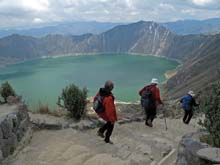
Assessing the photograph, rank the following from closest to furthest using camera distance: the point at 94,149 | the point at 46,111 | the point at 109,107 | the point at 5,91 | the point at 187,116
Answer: the point at 94,149 < the point at 109,107 < the point at 5,91 < the point at 46,111 < the point at 187,116

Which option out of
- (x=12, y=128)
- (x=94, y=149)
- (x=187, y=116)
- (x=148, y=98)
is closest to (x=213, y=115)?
(x=94, y=149)

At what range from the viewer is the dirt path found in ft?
22.0

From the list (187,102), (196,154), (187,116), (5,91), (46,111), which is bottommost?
(187,116)

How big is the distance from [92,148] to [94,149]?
0.06 metres

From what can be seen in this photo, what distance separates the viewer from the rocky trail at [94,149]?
6715 millimetres

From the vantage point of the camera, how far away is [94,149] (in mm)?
7410

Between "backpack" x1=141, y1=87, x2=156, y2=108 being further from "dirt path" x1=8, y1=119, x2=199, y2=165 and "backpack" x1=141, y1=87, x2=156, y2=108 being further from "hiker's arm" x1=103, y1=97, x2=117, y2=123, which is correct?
"hiker's arm" x1=103, y1=97, x2=117, y2=123

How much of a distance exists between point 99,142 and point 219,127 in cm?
369

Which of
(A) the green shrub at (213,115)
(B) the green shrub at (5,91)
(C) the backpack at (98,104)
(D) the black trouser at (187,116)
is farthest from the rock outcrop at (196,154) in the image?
(D) the black trouser at (187,116)

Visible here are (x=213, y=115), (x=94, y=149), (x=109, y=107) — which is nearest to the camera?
(x=213, y=115)

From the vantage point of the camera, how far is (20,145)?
7473 mm

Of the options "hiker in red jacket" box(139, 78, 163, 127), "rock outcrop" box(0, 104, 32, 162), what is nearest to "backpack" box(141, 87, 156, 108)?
"hiker in red jacket" box(139, 78, 163, 127)

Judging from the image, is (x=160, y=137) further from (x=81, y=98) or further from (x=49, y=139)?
(x=49, y=139)

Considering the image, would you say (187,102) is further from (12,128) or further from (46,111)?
(12,128)
